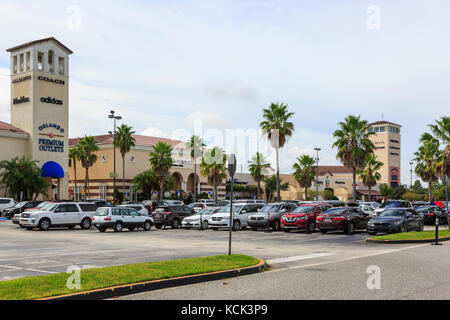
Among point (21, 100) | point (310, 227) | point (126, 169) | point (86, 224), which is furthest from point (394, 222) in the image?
point (126, 169)

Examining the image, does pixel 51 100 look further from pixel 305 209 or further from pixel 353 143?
pixel 305 209

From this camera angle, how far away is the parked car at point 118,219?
91.6 feet

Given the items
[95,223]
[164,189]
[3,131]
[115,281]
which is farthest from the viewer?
[164,189]

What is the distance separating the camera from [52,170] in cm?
6184

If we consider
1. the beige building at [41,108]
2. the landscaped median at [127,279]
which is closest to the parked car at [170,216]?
the landscaped median at [127,279]

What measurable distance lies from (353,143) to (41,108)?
39785 millimetres

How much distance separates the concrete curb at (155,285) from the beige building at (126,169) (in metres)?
64.2

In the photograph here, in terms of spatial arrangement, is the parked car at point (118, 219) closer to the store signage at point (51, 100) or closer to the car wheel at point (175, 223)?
the car wheel at point (175, 223)

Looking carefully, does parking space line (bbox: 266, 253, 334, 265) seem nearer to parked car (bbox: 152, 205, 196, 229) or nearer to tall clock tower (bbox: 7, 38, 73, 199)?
parked car (bbox: 152, 205, 196, 229)

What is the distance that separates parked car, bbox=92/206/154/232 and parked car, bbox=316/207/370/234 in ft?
35.7

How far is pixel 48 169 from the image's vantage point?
61.6 m
